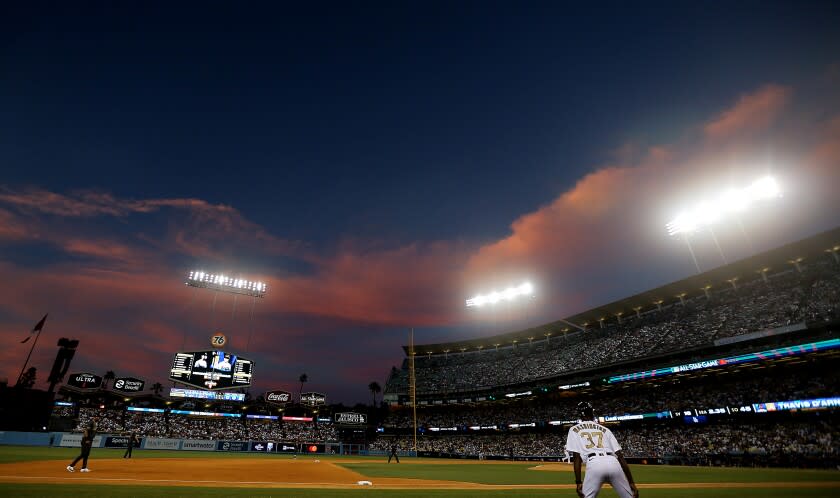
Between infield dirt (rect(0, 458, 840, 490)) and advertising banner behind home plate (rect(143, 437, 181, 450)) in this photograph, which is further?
advertising banner behind home plate (rect(143, 437, 181, 450))

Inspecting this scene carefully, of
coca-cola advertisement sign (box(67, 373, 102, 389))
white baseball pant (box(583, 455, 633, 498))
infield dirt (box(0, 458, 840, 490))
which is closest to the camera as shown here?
white baseball pant (box(583, 455, 633, 498))

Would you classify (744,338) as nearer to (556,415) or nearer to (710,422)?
(710,422)

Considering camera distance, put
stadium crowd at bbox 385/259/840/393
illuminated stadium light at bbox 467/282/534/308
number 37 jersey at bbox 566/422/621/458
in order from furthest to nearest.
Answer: illuminated stadium light at bbox 467/282/534/308, stadium crowd at bbox 385/259/840/393, number 37 jersey at bbox 566/422/621/458

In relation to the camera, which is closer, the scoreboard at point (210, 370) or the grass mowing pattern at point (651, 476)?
the grass mowing pattern at point (651, 476)

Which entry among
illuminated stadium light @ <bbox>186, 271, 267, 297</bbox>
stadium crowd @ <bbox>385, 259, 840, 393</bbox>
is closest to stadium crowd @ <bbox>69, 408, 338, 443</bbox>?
stadium crowd @ <bbox>385, 259, 840, 393</bbox>

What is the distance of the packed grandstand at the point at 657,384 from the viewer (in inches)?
1313

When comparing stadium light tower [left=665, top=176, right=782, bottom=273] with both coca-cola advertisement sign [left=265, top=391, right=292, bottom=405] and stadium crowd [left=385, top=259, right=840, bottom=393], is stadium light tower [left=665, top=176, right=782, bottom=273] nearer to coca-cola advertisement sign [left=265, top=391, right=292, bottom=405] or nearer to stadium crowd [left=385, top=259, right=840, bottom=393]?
stadium crowd [left=385, top=259, right=840, bottom=393]

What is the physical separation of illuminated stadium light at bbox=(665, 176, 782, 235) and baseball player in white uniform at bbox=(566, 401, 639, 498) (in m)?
40.3

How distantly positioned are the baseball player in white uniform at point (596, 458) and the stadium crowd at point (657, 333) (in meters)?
38.9

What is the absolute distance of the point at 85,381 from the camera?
6209 centimetres

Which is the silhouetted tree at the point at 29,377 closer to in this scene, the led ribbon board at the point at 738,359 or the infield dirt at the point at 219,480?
the infield dirt at the point at 219,480

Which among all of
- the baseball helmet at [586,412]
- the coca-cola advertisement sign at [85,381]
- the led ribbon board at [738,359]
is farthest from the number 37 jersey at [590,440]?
the coca-cola advertisement sign at [85,381]

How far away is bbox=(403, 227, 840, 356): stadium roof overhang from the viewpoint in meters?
40.0

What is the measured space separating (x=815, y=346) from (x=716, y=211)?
14.9 m
